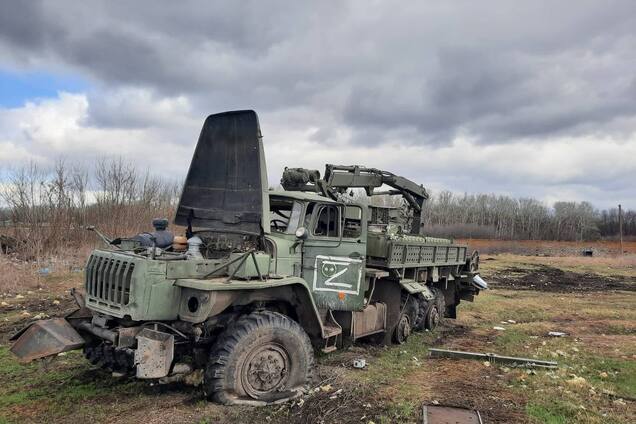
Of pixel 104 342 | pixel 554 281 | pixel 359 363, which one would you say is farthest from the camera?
pixel 554 281

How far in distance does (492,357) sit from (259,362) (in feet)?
12.8

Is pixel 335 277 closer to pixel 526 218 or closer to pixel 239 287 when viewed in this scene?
pixel 239 287

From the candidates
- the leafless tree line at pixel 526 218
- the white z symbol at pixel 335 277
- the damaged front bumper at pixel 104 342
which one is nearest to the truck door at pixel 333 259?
the white z symbol at pixel 335 277

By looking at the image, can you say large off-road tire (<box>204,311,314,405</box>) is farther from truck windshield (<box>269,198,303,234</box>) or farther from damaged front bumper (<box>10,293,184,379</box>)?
truck windshield (<box>269,198,303,234</box>)

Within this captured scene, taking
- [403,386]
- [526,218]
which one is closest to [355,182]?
[403,386]

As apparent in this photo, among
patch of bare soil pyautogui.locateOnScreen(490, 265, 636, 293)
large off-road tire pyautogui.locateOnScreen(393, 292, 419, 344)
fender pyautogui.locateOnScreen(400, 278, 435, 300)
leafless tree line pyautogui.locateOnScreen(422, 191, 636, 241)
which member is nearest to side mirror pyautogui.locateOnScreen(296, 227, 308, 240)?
fender pyautogui.locateOnScreen(400, 278, 435, 300)

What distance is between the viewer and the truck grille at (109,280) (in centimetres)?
516

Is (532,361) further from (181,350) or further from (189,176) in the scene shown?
(189,176)

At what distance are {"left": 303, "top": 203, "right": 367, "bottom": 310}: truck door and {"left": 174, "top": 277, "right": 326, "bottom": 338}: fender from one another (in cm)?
58

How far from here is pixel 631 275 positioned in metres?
25.9

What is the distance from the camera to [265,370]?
545 centimetres

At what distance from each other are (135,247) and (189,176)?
123 centimetres

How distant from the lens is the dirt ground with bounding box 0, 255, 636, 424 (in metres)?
5.13

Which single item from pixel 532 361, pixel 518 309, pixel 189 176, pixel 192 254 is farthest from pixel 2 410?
pixel 518 309
